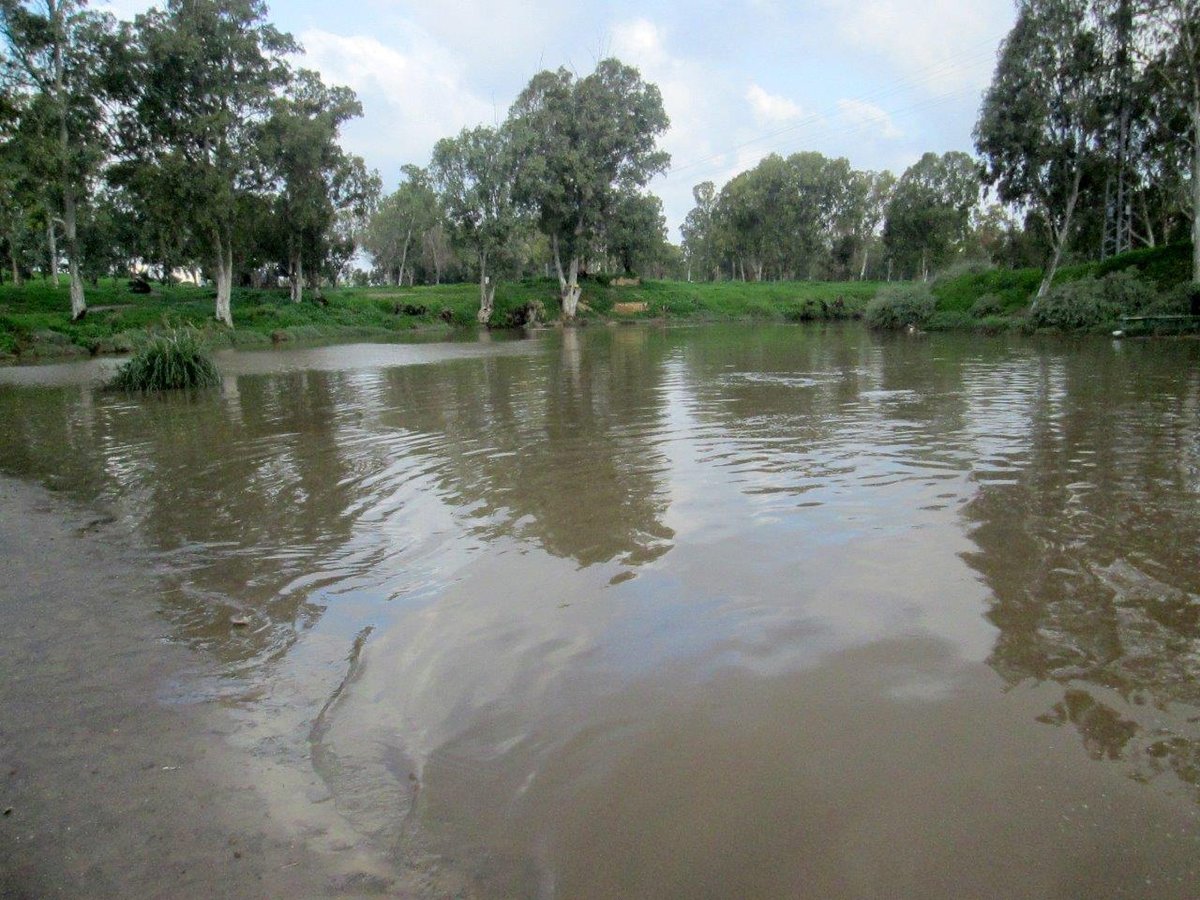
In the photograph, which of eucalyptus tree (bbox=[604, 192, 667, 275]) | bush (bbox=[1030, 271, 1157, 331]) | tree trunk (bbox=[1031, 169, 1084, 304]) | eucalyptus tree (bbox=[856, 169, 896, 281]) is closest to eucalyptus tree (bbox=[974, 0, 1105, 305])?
tree trunk (bbox=[1031, 169, 1084, 304])

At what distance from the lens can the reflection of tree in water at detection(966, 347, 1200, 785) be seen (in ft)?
10.1

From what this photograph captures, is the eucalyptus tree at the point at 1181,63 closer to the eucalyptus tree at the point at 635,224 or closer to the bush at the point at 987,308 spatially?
the bush at the point at 987,308

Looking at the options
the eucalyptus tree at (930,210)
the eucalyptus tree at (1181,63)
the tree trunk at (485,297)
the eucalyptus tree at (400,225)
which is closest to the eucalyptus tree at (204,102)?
the tree trunk at (485,297)

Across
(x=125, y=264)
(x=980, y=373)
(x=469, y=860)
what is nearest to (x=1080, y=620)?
(x=469, y=860)

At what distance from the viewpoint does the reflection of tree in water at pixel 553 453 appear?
5.89 metres

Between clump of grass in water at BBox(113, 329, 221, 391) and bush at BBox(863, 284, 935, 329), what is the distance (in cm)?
3383

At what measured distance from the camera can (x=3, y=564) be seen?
539 centimetres

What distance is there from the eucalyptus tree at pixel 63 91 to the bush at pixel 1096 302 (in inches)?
1624

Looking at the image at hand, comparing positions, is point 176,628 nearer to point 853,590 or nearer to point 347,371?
point 853,590

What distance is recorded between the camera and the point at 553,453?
28.8 feet

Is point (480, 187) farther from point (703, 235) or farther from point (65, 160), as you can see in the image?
point (703, 235)

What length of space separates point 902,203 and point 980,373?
223 feet

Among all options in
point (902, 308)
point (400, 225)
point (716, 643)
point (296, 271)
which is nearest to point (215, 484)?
point (716, 643)

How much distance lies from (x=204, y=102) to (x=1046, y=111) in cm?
3869
